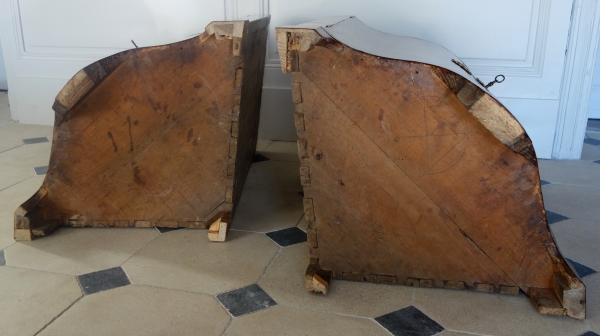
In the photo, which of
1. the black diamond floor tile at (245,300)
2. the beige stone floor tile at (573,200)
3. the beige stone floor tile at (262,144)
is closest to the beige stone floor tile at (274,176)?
the beige stone floor tile at (262,144)

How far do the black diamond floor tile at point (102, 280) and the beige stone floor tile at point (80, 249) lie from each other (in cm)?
3

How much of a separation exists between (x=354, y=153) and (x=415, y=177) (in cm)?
17

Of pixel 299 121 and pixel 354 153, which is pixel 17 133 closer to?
pixel 299 121

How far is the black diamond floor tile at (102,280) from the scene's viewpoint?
4.66ft

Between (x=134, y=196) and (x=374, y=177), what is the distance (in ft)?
2.96

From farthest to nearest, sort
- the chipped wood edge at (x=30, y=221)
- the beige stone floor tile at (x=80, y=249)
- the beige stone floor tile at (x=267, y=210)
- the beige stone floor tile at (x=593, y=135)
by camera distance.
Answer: the beige stone floor tile at (x=593, y=135) < the beige stone floor tile at (x=267, y=210) < the chipped wood edge at (x=30, y=221) < the beige stone floor tile at (x=80, y=249)

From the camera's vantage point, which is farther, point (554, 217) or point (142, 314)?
point (554, 217)

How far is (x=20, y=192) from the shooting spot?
7.04 ft

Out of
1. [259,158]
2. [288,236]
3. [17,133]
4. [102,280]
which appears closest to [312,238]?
[288,236]

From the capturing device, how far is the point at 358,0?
262 centimetres

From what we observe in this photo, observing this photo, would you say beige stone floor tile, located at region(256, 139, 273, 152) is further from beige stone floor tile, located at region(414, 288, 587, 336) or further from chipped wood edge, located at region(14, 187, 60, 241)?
beige stone floor tile, located at region(414, 288, 587, 336)

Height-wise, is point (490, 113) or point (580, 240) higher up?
point (490, 113)

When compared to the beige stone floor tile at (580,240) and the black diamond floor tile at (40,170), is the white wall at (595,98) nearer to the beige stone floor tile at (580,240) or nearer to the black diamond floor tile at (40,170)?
the beige stone floor tile at (580,240)

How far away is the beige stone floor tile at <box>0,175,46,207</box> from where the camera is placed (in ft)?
6.73
